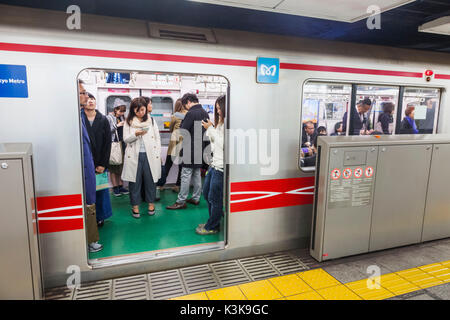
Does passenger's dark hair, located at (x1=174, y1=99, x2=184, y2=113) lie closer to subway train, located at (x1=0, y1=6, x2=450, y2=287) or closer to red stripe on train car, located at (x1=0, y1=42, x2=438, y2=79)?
subway train, located at (x1=0, y1=6, x2=450, y2=287)

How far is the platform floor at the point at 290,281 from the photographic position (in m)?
3.00

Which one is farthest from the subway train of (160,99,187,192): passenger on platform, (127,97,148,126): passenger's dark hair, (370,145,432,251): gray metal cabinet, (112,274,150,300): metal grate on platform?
(160,99,187,192): passenger on platform

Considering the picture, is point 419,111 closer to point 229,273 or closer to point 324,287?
point 324,287

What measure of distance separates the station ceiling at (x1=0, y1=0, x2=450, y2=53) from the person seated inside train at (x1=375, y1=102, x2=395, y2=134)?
991 millimetres

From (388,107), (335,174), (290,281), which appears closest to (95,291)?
(290,281)

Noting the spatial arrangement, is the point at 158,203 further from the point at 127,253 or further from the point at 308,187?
the point at 308,187

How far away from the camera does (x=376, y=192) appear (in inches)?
148

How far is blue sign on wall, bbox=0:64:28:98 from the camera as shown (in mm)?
2672

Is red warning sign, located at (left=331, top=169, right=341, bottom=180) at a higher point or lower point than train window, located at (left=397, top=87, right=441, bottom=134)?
lower

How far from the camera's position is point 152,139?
4504 mm

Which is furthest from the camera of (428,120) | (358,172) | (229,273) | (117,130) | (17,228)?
(117,130)

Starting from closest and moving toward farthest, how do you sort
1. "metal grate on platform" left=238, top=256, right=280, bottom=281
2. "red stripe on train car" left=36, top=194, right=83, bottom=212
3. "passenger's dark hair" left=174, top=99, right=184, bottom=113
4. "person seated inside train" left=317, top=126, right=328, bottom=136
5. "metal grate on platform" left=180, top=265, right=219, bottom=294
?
"red stripe on train car" left=36, top=194, right=83, bottom=212 → "metal grate on platform" left=180, top=265, right=219, bottom=294 → "metal grate on platform" left=238, top=256, right=280, bottom=281 → "person seated inside train" left=317, top=126, right=328, bottom=136 → "passenger's dark hair" left=174, top=99, right=184, bottom=113

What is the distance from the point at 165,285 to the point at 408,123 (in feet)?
14.4

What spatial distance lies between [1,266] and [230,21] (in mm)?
3271
